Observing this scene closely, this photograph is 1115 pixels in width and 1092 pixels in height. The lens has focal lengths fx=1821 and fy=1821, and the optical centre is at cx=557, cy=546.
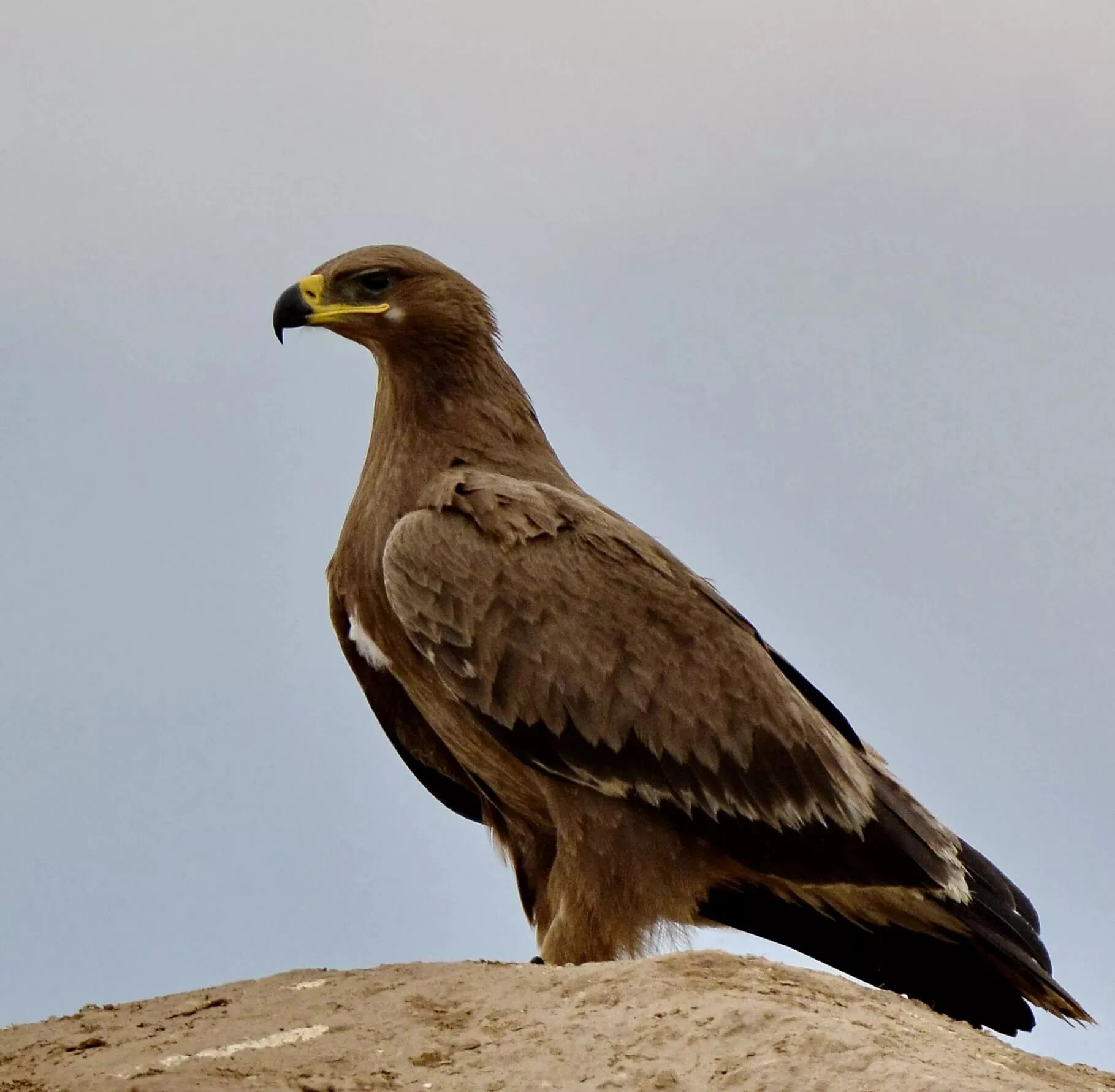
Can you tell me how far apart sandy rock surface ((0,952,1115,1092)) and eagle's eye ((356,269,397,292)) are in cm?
334

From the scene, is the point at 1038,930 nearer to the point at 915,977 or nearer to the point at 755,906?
the point at 915,977

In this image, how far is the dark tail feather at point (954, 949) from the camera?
299 inches

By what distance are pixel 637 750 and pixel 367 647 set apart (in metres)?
1.36

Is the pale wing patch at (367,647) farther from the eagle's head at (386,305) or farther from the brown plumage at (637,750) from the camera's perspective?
the eagle's head at (386,305)

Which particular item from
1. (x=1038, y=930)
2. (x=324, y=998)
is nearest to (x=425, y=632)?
(x=324, y=998)

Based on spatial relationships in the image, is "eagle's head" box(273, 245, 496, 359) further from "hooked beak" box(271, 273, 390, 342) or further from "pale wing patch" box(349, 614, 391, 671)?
"pale wing patch" box(349, 614, 391, 671)

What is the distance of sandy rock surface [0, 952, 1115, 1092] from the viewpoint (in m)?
5.51

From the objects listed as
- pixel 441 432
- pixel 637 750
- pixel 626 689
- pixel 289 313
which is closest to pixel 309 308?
pixel 289 313

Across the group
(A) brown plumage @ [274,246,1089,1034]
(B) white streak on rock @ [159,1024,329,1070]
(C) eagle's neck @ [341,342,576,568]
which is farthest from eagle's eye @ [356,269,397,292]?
(B) white streak on rock @ [159,1024,329,1070]

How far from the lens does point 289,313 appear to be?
8578mm

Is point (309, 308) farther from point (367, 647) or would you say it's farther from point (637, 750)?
point (637, 750)

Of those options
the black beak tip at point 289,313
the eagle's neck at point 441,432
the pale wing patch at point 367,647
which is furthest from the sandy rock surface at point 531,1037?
the black beak tip at point 289,313

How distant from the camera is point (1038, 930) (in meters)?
7.81

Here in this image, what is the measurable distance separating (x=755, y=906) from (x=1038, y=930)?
4.03 ft
